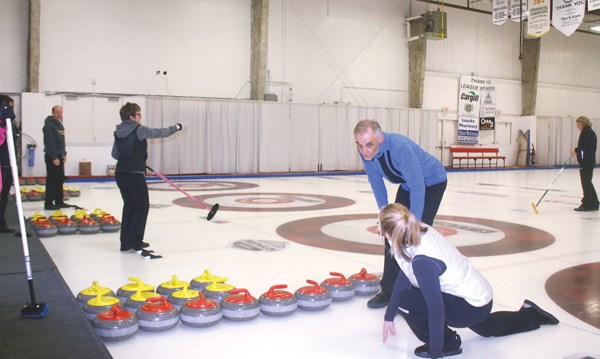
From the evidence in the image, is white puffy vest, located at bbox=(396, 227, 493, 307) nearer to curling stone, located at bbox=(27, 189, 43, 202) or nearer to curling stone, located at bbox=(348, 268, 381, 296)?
curling stone, located at bbox=(348, 268, 381, 296)

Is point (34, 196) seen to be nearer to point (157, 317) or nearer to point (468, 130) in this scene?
point (157, 317)

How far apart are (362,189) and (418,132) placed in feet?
33.8

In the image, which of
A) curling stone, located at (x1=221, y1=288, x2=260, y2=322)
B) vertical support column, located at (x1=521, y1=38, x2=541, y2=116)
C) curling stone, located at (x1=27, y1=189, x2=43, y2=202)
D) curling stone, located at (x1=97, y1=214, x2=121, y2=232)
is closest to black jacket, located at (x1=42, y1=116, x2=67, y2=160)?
curling stone, located at (x1=27, y1=189, x2=43, y2=202)

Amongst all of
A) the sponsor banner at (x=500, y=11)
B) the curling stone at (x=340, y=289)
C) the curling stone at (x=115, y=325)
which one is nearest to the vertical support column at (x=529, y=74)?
the sponsor banner at (x=500, y=11)

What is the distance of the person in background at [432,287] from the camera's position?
2809mm

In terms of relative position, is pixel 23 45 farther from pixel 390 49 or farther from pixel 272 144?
pixel 390 49

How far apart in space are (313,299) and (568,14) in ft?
50.3

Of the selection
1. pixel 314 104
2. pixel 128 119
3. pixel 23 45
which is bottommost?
pixel 128 119

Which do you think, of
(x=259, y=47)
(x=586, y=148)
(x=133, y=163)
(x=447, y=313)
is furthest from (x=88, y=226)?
A: (x=259, y=47)

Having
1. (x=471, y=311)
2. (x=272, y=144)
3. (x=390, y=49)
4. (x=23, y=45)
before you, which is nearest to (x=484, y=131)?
(x=390, y=49)

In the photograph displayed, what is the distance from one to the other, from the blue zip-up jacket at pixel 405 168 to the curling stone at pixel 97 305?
6.98ft

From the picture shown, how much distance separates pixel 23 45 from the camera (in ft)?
53.8

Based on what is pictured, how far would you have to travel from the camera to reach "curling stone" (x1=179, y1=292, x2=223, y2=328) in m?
3.61

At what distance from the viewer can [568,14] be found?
51.3 ft
